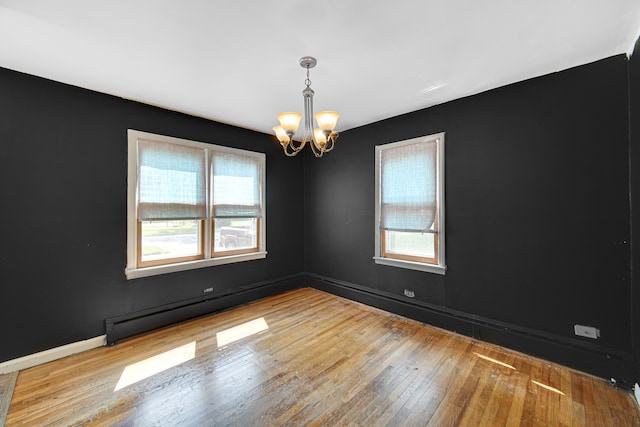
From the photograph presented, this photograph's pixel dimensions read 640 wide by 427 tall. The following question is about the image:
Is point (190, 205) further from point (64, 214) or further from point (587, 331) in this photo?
point (587, 331)

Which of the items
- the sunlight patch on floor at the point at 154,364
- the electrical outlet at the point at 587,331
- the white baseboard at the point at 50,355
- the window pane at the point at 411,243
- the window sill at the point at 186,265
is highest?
the window pane at the point at 411,243

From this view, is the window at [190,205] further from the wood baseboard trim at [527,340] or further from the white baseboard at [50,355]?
the wood baseboard trim at [527,340]

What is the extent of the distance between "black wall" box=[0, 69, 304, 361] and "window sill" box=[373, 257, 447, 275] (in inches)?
109

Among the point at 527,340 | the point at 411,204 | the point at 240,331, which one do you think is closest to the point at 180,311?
the point at 240,331

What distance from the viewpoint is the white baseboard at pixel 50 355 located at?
7.75 ft

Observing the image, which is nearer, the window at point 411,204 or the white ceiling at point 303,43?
the white ceiling at point 303,43

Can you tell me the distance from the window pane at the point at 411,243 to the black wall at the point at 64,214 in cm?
293

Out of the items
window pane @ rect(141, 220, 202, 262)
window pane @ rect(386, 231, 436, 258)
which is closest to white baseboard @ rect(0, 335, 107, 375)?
window pane @ rect(141, 220, 202, 262)

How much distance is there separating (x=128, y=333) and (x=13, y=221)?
1.57 meters

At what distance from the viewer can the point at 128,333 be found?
2.99 metres

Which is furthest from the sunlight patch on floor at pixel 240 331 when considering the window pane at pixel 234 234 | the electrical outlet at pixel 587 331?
the electrical outlet at pixel 587 331

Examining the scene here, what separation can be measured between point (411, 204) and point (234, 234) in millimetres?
2682

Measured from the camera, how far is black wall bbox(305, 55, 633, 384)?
223 cm

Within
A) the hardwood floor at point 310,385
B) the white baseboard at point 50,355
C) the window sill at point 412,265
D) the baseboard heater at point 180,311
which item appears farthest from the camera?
the window sill at point 412,265
